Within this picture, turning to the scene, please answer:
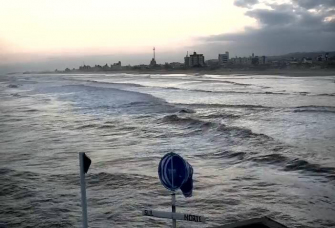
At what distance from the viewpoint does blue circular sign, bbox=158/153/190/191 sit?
12.4 feet

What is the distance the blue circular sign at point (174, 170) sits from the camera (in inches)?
149

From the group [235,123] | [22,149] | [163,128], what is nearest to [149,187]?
[22,149]

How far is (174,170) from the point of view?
12.6ft

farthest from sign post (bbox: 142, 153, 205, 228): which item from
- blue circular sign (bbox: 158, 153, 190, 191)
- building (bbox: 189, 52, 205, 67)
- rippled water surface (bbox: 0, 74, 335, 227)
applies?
building (bbox: 189, 52, 205, 67)

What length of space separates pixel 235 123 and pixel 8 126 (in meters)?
11.6

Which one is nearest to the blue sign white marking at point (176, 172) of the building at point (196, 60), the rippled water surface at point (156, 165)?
the rippled water surface at point (156, 165)

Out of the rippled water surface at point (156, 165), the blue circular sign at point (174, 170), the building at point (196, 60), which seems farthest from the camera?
the building at point (196, 60)

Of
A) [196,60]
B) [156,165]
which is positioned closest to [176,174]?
[156,165]

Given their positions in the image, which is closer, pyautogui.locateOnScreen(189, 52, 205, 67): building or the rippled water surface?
the rippled water surface

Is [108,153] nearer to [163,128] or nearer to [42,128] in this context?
[163,128]

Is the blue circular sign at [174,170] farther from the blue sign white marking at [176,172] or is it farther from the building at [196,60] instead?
the building at [196,60]

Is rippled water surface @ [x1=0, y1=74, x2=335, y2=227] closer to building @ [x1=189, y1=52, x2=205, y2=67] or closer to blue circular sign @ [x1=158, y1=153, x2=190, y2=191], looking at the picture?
blue circular sign @ [x1=158, y1=153, x2=190, y2=191]

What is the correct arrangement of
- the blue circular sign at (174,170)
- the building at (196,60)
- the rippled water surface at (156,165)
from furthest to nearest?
the building at (196,60)
the rippled water surface at (156,165)
the blue circular sign at (174,170)

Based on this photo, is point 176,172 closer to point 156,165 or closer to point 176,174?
point 176,174
